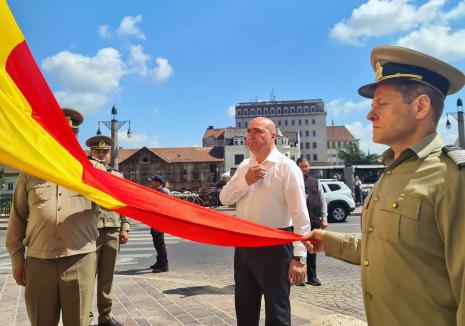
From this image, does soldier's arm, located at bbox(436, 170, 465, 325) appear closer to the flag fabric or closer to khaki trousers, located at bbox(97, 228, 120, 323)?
the flag fabric

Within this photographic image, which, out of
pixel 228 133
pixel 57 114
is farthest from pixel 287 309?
pixel 228 133

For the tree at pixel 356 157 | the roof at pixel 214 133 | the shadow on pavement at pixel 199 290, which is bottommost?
the shadow on pavement at pixel 199 290

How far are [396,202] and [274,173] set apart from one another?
66.0 inches

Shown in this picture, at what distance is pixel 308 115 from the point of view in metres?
115

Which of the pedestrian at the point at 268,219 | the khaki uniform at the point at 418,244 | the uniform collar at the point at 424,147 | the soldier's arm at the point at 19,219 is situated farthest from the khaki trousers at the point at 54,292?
the uniform collar at the point at 424,147

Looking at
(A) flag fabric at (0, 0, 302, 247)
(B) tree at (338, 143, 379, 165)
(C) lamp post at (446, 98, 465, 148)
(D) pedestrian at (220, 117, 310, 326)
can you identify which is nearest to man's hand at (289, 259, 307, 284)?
(D) pedestrian at (220, 117, 310, 326)

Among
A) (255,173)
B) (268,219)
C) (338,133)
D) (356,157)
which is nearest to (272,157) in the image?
(255,173)

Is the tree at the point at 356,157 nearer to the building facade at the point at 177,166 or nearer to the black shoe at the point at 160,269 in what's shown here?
the building facade at the point at 177,166

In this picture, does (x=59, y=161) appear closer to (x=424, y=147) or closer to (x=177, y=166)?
(x=424, y=147)

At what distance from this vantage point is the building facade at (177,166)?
74625 mm

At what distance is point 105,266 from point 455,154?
15.2ft

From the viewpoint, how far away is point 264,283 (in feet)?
10.3

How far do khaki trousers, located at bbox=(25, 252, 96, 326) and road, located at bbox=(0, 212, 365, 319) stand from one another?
3.50 metres

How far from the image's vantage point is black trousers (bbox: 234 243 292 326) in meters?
3.13
